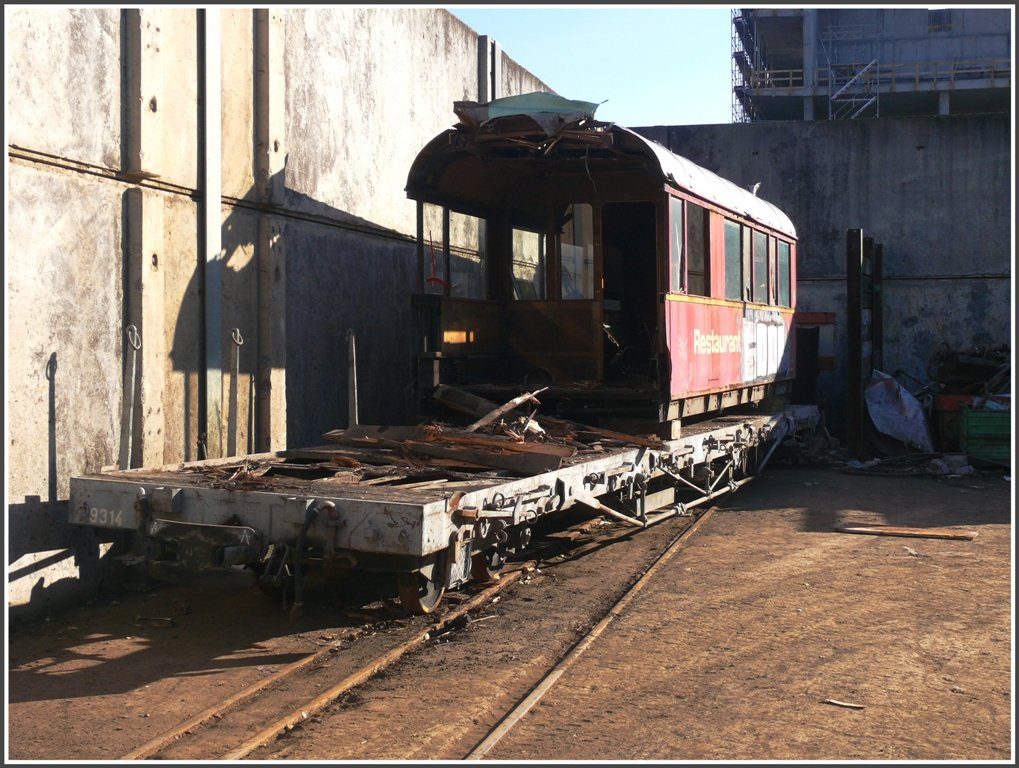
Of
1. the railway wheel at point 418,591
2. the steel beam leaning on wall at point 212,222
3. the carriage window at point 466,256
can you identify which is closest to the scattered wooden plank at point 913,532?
the carriage window at point 466,256

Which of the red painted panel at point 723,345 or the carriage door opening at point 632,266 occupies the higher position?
the carriage door opening at point 632,266

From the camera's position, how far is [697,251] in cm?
1038

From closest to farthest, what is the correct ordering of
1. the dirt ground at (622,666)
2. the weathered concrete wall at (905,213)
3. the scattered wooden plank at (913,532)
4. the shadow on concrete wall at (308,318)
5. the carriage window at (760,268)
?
the dirt ground at (622,666) → the shadow on concrete wall at (308,318) → the scattered wooden plank at (913,532) → the carriage window at (760,268) → the weathered concrete wall at (905,213)

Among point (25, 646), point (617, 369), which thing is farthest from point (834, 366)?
point (25, 646)

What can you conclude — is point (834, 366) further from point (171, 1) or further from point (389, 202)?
point (171, 1)

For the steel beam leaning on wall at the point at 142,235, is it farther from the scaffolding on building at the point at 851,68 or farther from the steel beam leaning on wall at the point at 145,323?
the scaffolding on building at the point at 851,68

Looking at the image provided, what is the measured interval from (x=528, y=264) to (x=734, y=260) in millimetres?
2547

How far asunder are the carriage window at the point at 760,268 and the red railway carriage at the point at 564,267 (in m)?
1.09

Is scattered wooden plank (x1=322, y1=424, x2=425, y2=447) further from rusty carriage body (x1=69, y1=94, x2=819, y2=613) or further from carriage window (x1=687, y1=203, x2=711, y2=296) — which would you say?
carriage window (x1=687, y1=203, x2=711, y2=296)

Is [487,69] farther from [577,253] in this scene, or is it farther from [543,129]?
[543,129]

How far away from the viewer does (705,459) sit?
1012cm

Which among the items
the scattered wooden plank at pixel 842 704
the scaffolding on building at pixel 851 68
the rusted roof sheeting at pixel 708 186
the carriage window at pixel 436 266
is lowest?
the scattered wooden plank at pixel 842 704

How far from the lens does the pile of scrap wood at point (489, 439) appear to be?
721cm

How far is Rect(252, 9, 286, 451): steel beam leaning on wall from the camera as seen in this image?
898 cm
